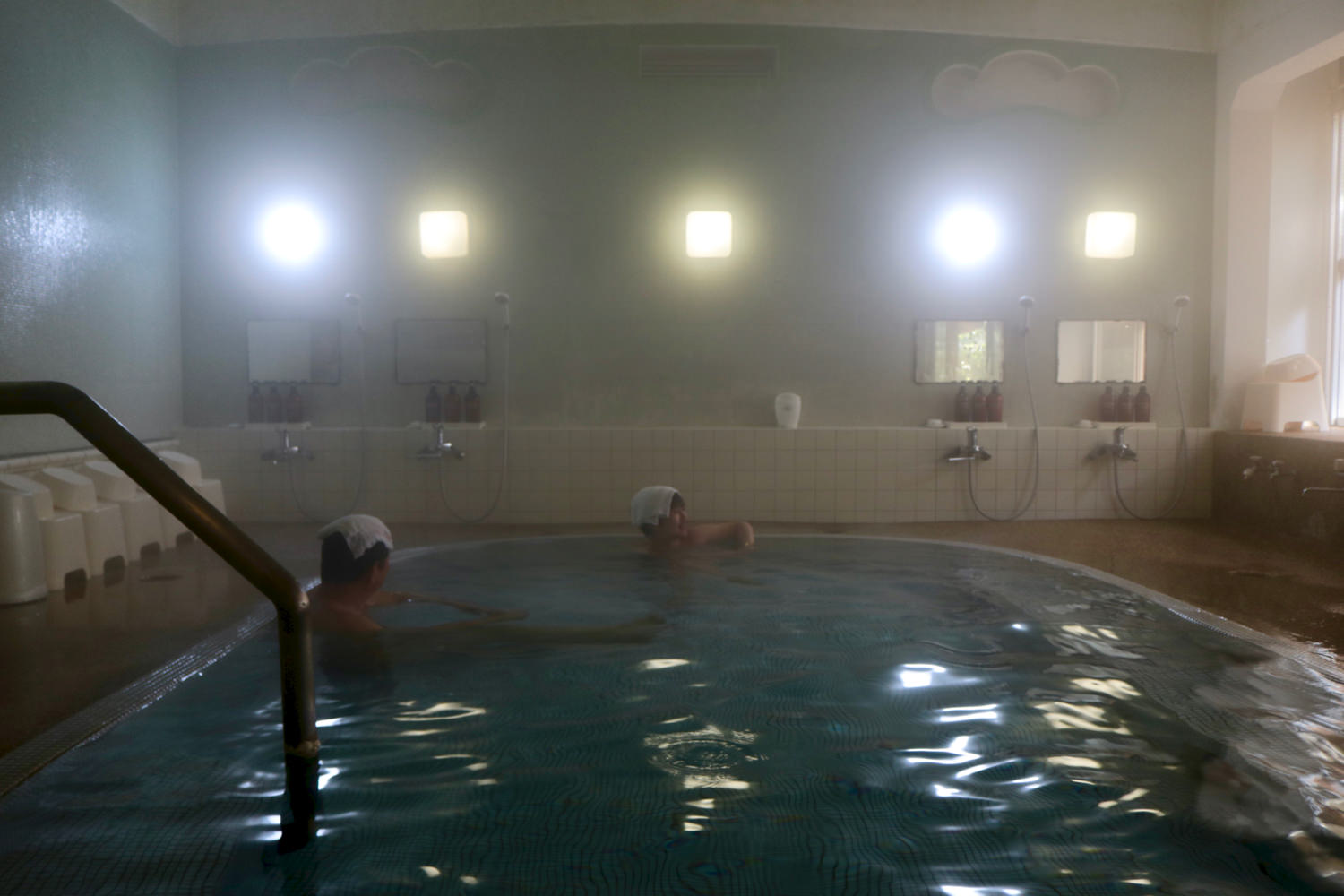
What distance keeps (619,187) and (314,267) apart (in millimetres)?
1940

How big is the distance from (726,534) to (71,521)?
282cm

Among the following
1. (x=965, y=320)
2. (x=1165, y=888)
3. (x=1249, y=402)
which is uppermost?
(x=965, y=320)

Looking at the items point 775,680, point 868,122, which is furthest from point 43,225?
point 868,122

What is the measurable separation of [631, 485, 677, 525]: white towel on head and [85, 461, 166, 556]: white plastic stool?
2.39 meters

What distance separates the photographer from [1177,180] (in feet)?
18.6

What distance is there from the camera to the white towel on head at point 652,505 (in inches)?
159

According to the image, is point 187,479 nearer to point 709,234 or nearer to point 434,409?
point 434,409

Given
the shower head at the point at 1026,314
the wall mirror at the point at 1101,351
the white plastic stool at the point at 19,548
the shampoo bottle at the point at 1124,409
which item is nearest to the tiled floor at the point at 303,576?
the white plastic stool at the point at 19,548

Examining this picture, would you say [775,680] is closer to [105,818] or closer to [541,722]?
[541,722]

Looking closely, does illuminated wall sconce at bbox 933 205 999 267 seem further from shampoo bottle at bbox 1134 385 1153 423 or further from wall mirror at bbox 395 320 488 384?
wall mirror at bbox 395 320 488 384

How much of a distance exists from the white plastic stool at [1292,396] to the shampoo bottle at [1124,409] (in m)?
0.66

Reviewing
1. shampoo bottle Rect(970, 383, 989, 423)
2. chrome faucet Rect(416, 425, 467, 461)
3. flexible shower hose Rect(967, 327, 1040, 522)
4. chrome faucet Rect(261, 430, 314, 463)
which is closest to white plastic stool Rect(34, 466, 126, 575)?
chrome faucet Rect(261, 430, 314, 463)

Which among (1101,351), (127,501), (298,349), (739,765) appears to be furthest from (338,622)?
(1101,351)

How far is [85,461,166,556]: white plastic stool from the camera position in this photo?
428 centimetres
